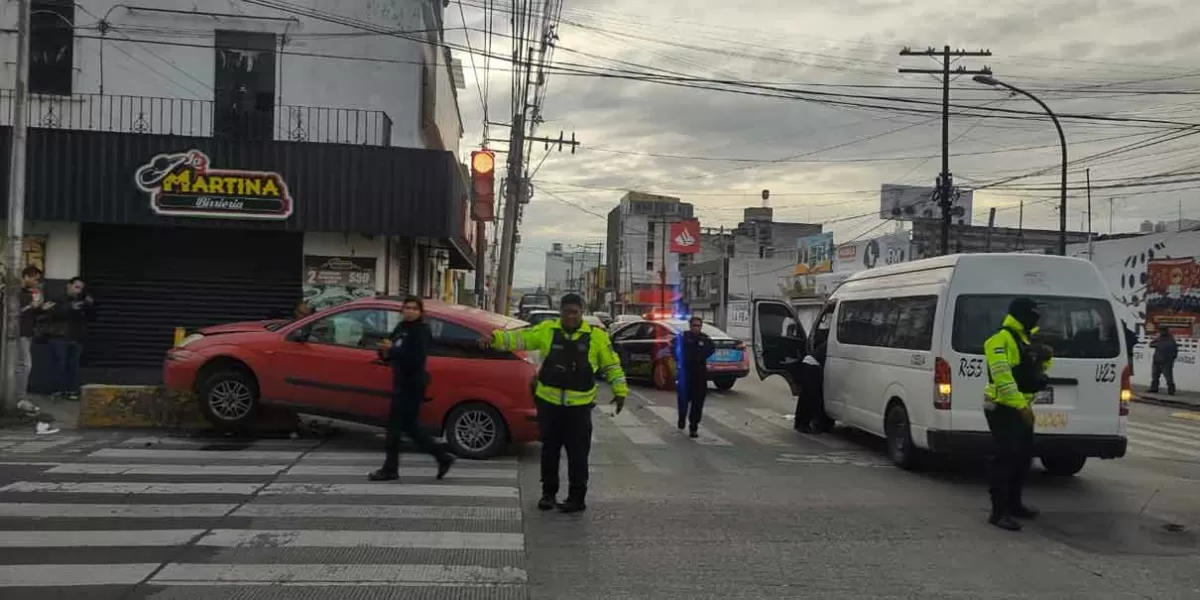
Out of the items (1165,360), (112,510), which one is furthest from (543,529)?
(1165,360)

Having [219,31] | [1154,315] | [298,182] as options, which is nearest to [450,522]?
[298,182]

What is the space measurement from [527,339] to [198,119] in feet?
35.7

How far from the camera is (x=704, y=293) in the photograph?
68.2m

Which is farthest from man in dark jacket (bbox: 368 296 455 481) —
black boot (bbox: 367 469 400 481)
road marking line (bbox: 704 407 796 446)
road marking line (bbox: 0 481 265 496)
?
road marking line (bbox: 704 407 796 446)

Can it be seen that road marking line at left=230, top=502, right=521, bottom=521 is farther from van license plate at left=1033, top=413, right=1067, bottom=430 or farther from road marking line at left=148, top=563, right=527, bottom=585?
van license plate at left=1033, top=413, right=1067, bottom=430

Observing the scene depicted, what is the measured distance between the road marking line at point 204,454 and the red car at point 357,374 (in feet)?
2.22

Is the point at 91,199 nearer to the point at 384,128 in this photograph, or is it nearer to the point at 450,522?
the point at 384,128

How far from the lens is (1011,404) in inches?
293

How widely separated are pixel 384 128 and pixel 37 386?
6.77m

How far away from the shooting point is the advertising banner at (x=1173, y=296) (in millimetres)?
23875

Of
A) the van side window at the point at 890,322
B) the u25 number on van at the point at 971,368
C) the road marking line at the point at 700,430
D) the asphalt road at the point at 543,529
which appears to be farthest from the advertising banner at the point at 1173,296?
the u25 number on van at the point at 971,368

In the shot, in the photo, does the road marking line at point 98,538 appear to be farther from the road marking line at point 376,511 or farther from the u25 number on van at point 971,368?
the u25 number on van at point 971,368

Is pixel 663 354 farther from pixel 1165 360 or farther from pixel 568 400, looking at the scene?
pixel 1165 360

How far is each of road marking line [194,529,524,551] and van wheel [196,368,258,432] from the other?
13.1 ft
